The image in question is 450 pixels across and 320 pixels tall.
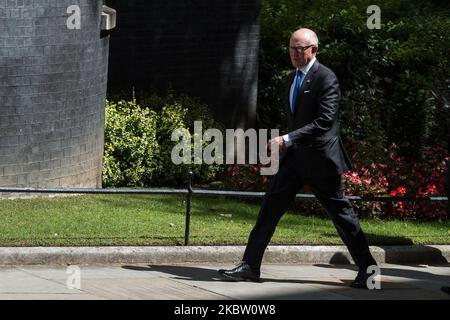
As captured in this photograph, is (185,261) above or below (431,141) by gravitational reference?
below

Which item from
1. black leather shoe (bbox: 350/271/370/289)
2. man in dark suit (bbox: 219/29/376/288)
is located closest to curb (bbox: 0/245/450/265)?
man in dark suit (bbox: 219/29/376/288)

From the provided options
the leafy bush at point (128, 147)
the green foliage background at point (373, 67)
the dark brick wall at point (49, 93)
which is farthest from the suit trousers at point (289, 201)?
the leafy bush at point (128, 147)

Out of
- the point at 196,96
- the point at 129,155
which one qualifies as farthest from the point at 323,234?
the point at 196,96

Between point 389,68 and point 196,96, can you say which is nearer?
point 196,96

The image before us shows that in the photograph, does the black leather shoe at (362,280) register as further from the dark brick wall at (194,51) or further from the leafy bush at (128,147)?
the dark brick wall at (194,51)

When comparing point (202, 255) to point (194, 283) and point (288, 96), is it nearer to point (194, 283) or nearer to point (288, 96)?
point (194, 283)

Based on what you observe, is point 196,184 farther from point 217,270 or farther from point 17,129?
point 217,270

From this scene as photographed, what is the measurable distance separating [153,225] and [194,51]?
5629 mm

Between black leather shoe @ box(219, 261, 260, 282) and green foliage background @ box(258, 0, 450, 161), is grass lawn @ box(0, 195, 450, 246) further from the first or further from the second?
green foliage background @ box(258, 0, 450, 161)

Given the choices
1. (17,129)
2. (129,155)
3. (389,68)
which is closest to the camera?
(17,129)

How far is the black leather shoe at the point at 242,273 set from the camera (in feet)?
32.3

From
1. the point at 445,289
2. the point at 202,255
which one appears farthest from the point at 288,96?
the point at 445,289

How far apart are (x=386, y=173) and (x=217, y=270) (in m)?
4.49
